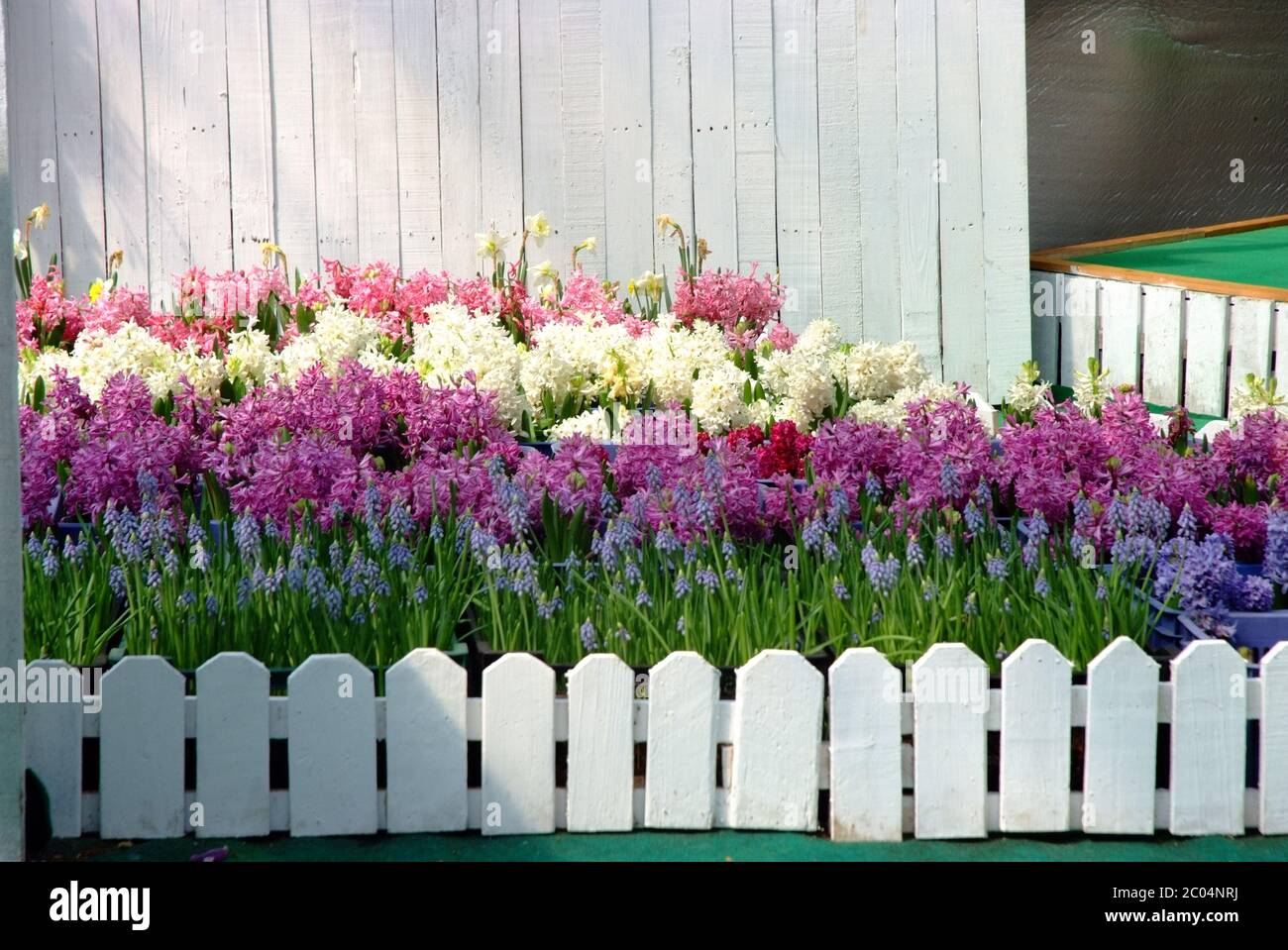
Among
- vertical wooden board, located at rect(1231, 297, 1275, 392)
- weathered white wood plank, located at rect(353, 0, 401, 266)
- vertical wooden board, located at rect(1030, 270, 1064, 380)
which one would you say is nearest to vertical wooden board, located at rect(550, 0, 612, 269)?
weathered white wood plank, located at rect(353, 0, 401, 266)

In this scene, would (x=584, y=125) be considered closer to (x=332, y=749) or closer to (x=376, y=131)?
(x=376, y=131)

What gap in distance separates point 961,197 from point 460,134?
212cm

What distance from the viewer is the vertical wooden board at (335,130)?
618cm

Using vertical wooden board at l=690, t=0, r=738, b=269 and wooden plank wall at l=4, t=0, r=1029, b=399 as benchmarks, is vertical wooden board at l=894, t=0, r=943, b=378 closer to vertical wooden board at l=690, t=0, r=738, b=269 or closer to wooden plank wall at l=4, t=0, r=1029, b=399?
wooden plank wall at l=4, t=0, r=1029, b=399

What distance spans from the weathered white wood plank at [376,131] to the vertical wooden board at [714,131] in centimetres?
126

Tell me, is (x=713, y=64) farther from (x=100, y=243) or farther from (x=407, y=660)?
(x=407, y=660)

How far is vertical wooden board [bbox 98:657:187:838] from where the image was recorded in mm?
2797

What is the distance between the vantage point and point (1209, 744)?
2.84 m

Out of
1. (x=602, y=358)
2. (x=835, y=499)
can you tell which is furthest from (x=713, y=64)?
(x=835, y=499)

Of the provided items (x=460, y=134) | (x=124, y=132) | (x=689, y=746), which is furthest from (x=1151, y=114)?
(x=689, y=746)

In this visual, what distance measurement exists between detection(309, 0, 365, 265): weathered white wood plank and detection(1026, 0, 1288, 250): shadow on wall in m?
3.43

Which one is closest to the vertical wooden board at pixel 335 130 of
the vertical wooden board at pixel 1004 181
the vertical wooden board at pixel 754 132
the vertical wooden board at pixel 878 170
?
the vertical wooden board at pixel 754 132

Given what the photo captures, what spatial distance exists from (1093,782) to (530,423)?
2.26 meters

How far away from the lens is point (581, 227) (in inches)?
248
